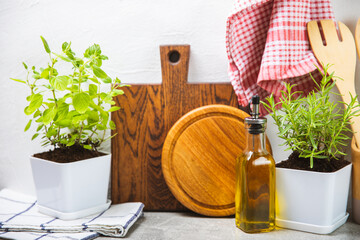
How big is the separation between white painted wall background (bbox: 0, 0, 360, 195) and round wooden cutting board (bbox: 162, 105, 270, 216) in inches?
4.8

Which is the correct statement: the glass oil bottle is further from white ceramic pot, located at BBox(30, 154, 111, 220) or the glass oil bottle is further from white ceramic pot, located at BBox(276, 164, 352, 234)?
white ceramic pot, located at BBox(30, 154, 111, 220)

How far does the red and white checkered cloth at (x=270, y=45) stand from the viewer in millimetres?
847

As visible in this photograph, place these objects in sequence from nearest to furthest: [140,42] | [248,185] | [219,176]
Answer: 1. [248,185]
2. [219,176]
3. [140,42]

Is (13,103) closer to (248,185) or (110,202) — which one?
(110,202)

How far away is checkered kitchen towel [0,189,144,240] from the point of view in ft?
2.55

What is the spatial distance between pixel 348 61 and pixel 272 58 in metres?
0.18

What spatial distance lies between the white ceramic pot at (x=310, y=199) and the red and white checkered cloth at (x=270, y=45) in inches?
8.5

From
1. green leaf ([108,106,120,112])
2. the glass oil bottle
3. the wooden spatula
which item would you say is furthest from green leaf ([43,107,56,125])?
the wooden spatula

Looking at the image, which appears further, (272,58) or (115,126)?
(115,126)

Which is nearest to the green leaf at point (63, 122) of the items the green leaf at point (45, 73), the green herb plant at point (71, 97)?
the green herb plant at point (71, 97)

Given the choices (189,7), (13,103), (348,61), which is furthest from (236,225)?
(13,103)

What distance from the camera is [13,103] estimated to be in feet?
3.52

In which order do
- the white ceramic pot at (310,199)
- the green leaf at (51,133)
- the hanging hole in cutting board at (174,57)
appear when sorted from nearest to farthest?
the white ceramic pot at (310,199) → the green leaf at (51,133) → the hanging hole in cutting board at (174,57)

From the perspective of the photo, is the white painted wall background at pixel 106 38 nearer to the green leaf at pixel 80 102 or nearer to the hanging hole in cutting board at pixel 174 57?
the hanging hole in cutting board at pixel 174 57
